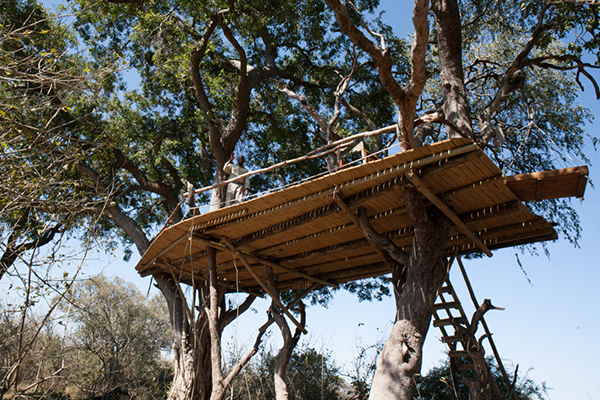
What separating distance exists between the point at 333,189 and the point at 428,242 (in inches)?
52.3

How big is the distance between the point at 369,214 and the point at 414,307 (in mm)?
1479

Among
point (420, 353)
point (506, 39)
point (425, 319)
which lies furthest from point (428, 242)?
point (506, 39)

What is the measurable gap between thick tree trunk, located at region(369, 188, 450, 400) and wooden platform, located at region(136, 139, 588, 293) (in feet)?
0.86

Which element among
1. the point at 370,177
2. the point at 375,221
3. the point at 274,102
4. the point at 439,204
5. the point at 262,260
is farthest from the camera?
the point at 274,102

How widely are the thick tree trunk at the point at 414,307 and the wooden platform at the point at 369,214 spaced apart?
26 centimetres

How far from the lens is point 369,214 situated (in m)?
6.25

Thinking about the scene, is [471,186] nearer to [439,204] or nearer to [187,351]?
[439,204]

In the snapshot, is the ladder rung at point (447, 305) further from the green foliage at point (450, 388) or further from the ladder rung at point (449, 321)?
the green foliage at point (450, 388)

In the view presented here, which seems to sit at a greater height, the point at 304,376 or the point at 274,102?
the point at 274,102

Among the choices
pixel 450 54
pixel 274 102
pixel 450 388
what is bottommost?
pixel 450 388

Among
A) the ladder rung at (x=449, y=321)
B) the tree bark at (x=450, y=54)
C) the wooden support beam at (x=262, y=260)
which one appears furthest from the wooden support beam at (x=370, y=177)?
the ladder rung at (x=449, y=321)

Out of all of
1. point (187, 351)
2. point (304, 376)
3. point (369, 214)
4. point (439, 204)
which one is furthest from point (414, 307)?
point (304, 376)

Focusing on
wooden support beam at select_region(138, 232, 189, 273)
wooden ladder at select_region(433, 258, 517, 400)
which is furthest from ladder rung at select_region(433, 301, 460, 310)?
wooden support beam at select_region(138, 232, 189, 273)

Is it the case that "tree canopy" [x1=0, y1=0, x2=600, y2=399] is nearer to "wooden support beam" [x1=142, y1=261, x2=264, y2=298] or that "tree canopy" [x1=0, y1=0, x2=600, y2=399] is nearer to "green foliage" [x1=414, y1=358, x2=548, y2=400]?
"wooden support beam" [x1=142, y1=261, x2=264, y2=298]
